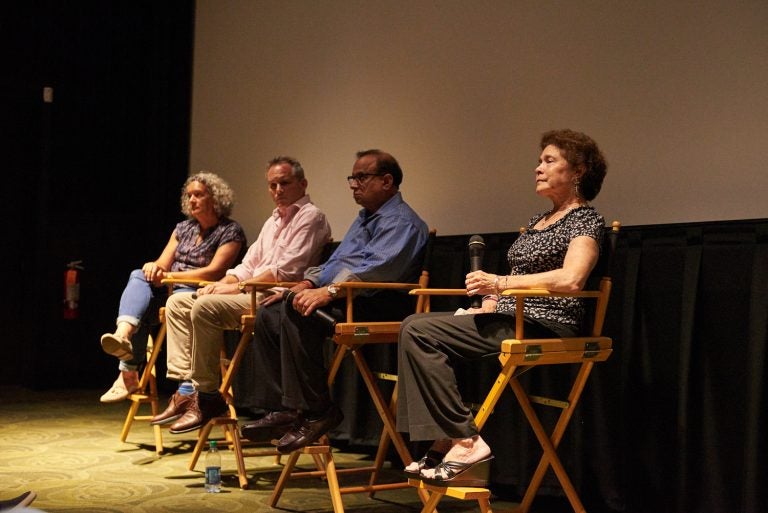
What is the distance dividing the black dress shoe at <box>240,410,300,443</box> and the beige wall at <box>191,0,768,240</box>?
4.56 feet

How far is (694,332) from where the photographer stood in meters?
3.07

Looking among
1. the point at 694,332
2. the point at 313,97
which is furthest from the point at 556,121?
the point at 313,97

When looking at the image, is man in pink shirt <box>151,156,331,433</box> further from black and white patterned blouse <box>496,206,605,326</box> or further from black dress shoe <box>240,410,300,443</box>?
black and white patterned blouse <box>496,206,605,326</box>

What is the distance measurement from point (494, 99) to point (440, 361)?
72.8 inches

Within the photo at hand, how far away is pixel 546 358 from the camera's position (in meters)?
2.75

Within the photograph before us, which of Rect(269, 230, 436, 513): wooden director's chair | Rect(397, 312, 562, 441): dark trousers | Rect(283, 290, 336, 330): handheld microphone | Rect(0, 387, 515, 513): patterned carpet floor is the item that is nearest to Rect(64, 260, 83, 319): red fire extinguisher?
Rect(0, 387, 515, 513): patterned carpet floor

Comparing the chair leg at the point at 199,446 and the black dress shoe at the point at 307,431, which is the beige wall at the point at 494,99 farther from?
the chair leg at the point at 199,446

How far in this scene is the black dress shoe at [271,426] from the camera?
340 cm

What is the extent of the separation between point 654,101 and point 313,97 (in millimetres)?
2707

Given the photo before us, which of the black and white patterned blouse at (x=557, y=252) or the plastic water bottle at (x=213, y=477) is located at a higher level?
the black and white patterned blouse at (x=557, y=252)

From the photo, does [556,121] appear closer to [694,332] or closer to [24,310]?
[694,332]

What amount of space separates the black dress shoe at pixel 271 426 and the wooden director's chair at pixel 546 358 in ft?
2.59

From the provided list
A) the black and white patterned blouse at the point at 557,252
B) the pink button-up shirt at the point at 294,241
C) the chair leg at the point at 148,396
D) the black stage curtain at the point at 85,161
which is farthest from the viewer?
the black stage curtain at the point at 85,161

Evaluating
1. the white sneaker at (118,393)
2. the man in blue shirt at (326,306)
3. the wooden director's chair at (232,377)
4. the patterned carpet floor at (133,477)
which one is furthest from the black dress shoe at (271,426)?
the white sneaker at (118,393)
